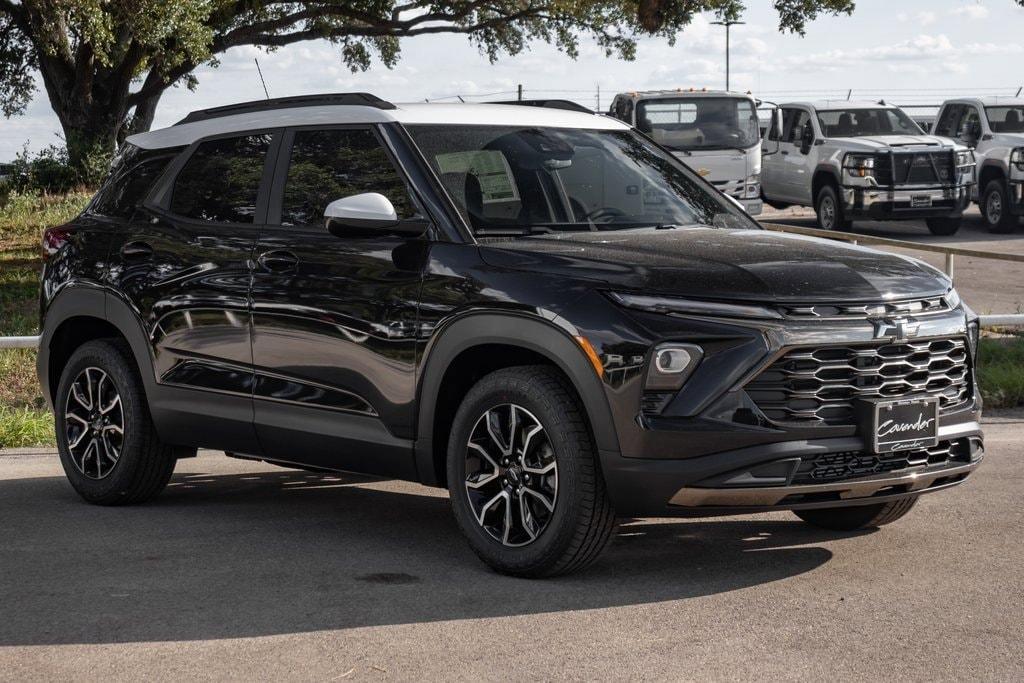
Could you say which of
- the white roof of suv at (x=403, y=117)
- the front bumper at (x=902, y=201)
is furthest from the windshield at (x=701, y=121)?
the white roof of suv at (x=403, y=117)

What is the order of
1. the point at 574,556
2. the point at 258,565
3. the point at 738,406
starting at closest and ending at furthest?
1. the point at 738,406
2. the point at 574,556
3. the point at 258,565

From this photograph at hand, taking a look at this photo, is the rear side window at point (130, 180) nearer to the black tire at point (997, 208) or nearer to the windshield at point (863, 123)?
the windshield at point (863, 123)

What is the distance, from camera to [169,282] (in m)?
7.14

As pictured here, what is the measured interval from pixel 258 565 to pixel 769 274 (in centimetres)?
231

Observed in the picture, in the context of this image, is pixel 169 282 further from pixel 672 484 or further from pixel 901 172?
pixel 901 172

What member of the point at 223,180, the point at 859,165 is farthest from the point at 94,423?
the point at 859,165

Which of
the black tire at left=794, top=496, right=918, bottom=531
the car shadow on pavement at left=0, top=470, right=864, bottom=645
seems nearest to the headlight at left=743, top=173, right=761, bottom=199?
the car shadow on pavement at left=0, top=470, right=864, bottom=645

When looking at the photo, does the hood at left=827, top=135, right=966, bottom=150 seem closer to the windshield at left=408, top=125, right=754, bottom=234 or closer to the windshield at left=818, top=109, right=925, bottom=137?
the windshield at left=818, top=109, right=925, bottom=137

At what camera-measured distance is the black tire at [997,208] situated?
984 inches

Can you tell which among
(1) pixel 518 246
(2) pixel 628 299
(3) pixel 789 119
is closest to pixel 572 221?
(1) pixel 518 246

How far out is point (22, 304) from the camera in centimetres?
1855

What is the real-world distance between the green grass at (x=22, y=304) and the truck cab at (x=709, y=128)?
29.1 feet

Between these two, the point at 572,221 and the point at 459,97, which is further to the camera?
the point at 459,97

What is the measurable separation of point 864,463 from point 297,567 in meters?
2.21
